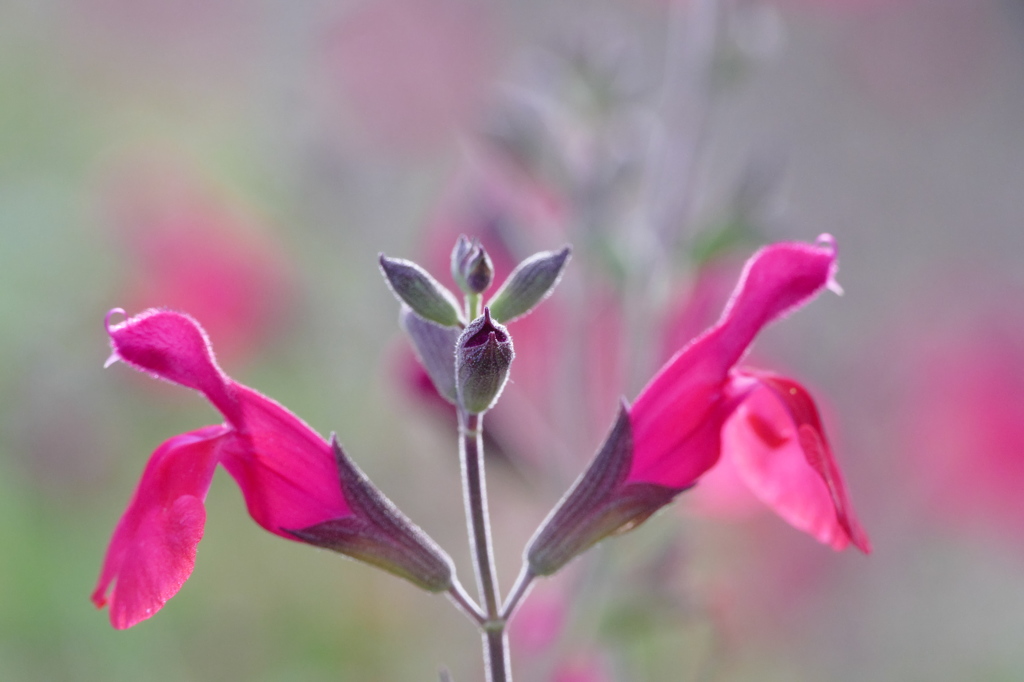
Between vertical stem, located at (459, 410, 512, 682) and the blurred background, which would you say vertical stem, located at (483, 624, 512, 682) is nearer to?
vertical stem, located at (459, 410, 512, 682)

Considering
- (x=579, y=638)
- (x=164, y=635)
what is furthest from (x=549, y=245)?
(x=164, y=635)

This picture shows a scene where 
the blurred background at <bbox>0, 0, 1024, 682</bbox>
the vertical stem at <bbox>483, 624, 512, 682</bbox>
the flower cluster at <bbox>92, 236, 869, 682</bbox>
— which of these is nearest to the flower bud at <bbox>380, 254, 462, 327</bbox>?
the flower cluster at <bbox>92, 236, 869, 682</bbox>

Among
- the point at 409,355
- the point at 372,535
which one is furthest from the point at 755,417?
the point at 409,355

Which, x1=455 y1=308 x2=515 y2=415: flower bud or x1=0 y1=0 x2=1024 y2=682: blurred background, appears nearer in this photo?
x1=455 y1=308 x2=515 y2=415: flower bud

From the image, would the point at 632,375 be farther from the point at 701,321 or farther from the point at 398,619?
the point at 398,619

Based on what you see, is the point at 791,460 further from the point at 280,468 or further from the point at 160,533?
the point at 160,533

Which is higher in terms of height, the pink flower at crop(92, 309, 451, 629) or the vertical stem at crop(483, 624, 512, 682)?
the pink flower at crop(92, 309, 451, 629)

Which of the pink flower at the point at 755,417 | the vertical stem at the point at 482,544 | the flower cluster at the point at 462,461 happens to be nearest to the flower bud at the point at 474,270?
the flower cluster at the point at 462,461
